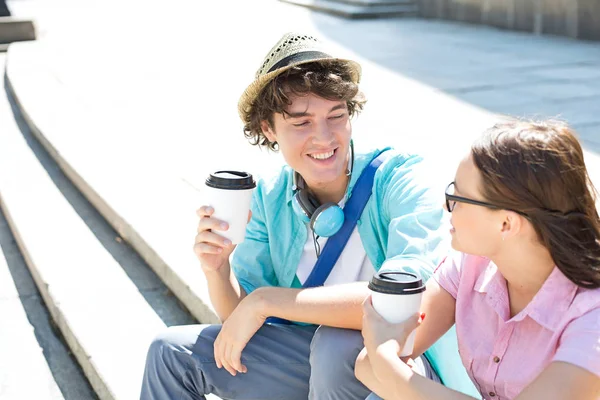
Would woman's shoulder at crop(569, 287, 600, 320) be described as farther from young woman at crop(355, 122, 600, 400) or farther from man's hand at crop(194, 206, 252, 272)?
man's hand at crop(194, 206, 252, 272)

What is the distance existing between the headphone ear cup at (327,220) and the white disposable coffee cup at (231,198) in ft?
0.69

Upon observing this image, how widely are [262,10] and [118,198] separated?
8.06 m

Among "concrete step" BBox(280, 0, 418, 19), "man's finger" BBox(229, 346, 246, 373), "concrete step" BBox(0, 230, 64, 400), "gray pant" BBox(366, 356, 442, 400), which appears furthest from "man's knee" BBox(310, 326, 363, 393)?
"concrete step" BBox(280, 0, 418, 19)

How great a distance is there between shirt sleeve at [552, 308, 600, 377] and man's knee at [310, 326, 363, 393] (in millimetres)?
594

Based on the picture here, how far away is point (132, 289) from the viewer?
14.2ft

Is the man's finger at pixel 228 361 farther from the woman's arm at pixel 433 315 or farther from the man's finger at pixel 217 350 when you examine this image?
the woman's arm at pixel 433 315

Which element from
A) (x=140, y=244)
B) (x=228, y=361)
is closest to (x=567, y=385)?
(x=228, y=361)

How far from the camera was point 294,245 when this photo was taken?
2674mm

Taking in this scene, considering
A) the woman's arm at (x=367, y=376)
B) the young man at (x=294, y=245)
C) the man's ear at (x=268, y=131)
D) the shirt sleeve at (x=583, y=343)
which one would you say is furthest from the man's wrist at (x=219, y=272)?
the shirt sleeve at (x=583, y=343)

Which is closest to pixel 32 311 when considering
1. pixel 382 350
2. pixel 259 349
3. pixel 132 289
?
pixel 132 289

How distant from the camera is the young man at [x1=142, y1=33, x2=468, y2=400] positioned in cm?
245

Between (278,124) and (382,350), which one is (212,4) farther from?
(382,350)

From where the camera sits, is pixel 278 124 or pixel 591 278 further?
pixel 278 124

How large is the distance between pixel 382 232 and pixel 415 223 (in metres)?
0.21
